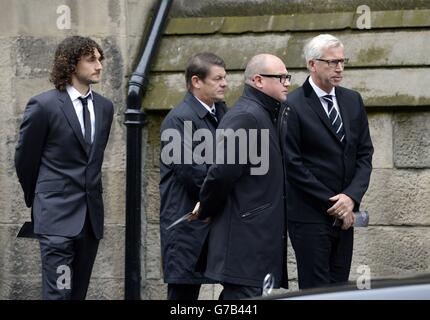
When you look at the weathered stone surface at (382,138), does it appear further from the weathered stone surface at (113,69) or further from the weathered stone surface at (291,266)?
the weathered stone surface at (113,69)

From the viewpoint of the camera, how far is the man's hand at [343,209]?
25.2ft

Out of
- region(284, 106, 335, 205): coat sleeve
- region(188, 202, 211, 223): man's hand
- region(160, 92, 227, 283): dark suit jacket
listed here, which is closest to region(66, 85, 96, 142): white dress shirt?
region(160, 92, 227, 283): dark suit jacket

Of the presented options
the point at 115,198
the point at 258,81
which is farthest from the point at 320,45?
the point at 115,198

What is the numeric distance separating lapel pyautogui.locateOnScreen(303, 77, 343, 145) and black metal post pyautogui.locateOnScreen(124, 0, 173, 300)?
177cm

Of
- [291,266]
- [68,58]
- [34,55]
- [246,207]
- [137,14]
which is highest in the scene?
[137,14]

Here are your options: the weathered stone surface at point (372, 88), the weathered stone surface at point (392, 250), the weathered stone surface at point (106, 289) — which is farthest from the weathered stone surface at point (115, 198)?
the weathered stone surface at point (392, 250)

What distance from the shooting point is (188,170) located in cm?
786

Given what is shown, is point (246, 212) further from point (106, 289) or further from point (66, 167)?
point (106, 289)

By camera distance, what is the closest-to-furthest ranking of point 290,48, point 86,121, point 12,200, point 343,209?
point 343,209, point 86,121, point 290,48, point 12,200

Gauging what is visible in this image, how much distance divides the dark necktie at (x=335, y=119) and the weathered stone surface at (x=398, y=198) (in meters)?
1.25

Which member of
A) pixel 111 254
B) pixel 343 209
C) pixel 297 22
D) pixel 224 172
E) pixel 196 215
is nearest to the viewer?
pixel 224 172

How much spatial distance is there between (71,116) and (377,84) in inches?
91.5

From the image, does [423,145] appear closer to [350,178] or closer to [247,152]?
[350,178]
